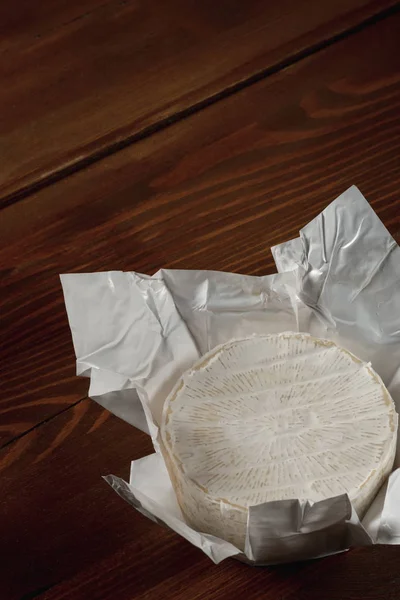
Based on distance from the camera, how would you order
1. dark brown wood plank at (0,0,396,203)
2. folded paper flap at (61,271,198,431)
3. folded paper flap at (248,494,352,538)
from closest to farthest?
folded paper flap at (248,494,352,538), folded paper flap at (61,271,198,431), dark brown wood plank at (0,0,396,203)

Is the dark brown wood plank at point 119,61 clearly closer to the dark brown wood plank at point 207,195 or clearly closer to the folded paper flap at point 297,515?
the dark brown wood plank at point 207,195

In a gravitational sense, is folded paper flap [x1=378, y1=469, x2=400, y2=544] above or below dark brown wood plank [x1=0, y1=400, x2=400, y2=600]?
below

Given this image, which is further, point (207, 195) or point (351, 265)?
point (207, 195)

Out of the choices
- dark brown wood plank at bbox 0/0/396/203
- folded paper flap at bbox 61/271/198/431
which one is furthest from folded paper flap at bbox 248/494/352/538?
dark brown wood plank at bbox 0/0/396/203

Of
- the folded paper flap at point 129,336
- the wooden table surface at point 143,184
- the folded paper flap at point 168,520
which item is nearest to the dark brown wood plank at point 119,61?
the wooden table surface at point 143,184

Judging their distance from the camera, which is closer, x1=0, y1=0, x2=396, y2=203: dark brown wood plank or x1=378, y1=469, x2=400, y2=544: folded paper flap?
x1=378, y1=469, x2=400, y2=544: folded paper flap

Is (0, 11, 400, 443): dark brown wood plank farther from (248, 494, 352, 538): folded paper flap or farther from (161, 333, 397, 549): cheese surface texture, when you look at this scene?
(248, 494, 352, 538): folded paper flap

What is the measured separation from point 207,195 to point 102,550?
1.19ft

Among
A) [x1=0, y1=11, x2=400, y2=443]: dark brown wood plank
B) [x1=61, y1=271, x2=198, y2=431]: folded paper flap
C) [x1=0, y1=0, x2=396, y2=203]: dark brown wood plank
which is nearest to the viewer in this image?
[x1=61, y1=271, x2=198, y2=431]: folded paper flap

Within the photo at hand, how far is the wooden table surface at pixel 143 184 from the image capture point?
0.62 meters

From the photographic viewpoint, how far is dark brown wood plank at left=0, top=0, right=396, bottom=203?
0.95m

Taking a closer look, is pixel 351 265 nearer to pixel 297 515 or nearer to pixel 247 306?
pixel 247 306

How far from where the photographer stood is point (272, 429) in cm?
65

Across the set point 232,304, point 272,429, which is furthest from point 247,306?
point 272,429
